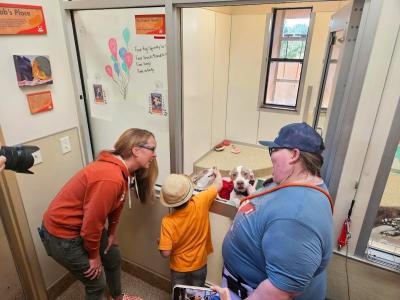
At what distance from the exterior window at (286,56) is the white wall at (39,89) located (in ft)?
6.74

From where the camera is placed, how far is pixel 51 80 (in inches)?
63.4

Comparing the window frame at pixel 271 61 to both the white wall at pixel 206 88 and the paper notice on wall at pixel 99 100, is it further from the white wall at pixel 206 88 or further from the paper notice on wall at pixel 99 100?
the paper notice on wall at pixel 99 100

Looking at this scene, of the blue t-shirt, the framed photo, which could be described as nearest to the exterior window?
A: the framed photo

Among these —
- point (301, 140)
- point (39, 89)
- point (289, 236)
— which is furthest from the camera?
point (39, 89)

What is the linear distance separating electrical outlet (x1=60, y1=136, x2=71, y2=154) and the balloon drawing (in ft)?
1.65

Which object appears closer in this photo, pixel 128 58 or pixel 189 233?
pixel 189 233

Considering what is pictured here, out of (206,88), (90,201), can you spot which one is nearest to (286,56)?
(206,88)

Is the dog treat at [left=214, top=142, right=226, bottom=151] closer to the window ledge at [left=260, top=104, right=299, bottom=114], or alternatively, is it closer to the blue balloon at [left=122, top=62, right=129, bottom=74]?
the window ledge at [left=260, top=104, right=299, bottom=114]

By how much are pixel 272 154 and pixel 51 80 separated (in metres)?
1.40

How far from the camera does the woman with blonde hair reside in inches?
49.2

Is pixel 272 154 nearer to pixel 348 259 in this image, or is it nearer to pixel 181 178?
pixel 181 178

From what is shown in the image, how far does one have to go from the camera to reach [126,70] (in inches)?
63.9

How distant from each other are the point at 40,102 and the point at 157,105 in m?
0.69

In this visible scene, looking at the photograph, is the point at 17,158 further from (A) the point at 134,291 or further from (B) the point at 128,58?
(A) the point at 134,291
